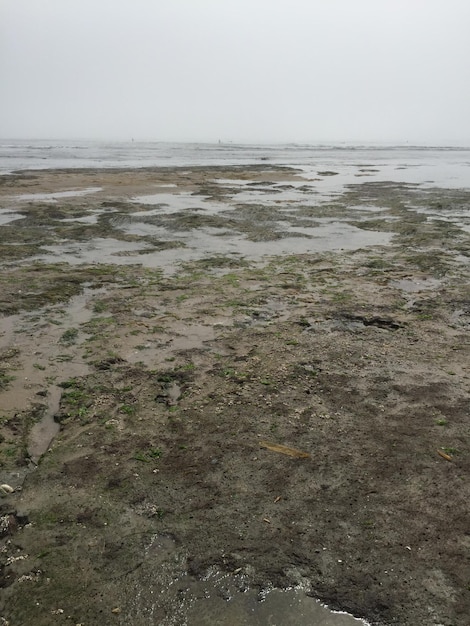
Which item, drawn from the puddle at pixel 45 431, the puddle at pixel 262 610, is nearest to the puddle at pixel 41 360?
the puddle at pixel 45 431

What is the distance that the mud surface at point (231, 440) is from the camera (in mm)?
3684

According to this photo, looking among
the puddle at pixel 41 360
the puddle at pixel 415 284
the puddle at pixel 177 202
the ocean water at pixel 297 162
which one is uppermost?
the ocean water at pixel 297 162

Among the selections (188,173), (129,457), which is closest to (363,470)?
(129,457)

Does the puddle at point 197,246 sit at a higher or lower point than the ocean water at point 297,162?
lower

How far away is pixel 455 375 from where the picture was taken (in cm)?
695

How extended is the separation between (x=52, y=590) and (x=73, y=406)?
2.81m

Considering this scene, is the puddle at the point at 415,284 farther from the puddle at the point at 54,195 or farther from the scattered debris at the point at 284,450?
the puddle at the point at 54,195

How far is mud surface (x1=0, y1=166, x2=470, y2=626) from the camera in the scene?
3.68 metres

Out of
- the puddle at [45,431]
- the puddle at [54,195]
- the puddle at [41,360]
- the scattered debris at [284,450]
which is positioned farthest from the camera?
the puddle at [54,195]

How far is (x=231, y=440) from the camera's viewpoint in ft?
17.9

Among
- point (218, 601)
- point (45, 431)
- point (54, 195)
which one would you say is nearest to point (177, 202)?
point (54, 195)

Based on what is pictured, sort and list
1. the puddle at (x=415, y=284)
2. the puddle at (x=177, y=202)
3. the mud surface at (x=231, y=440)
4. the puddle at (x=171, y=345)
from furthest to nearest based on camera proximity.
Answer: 1. the puddle at (x=177, y=202)
2. the puddle at (x=415, y=284)
3. the puddle at (x=171, y=345)
4. the mud surface at (x=231, y=440)

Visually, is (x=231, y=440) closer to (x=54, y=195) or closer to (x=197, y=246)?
(x=197, y=246)

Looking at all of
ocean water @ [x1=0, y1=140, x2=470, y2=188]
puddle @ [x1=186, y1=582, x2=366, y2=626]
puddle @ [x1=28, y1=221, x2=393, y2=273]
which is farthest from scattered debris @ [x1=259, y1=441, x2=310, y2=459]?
ocean water @ [x1=0, y1=140, x2=470, y2=188]
